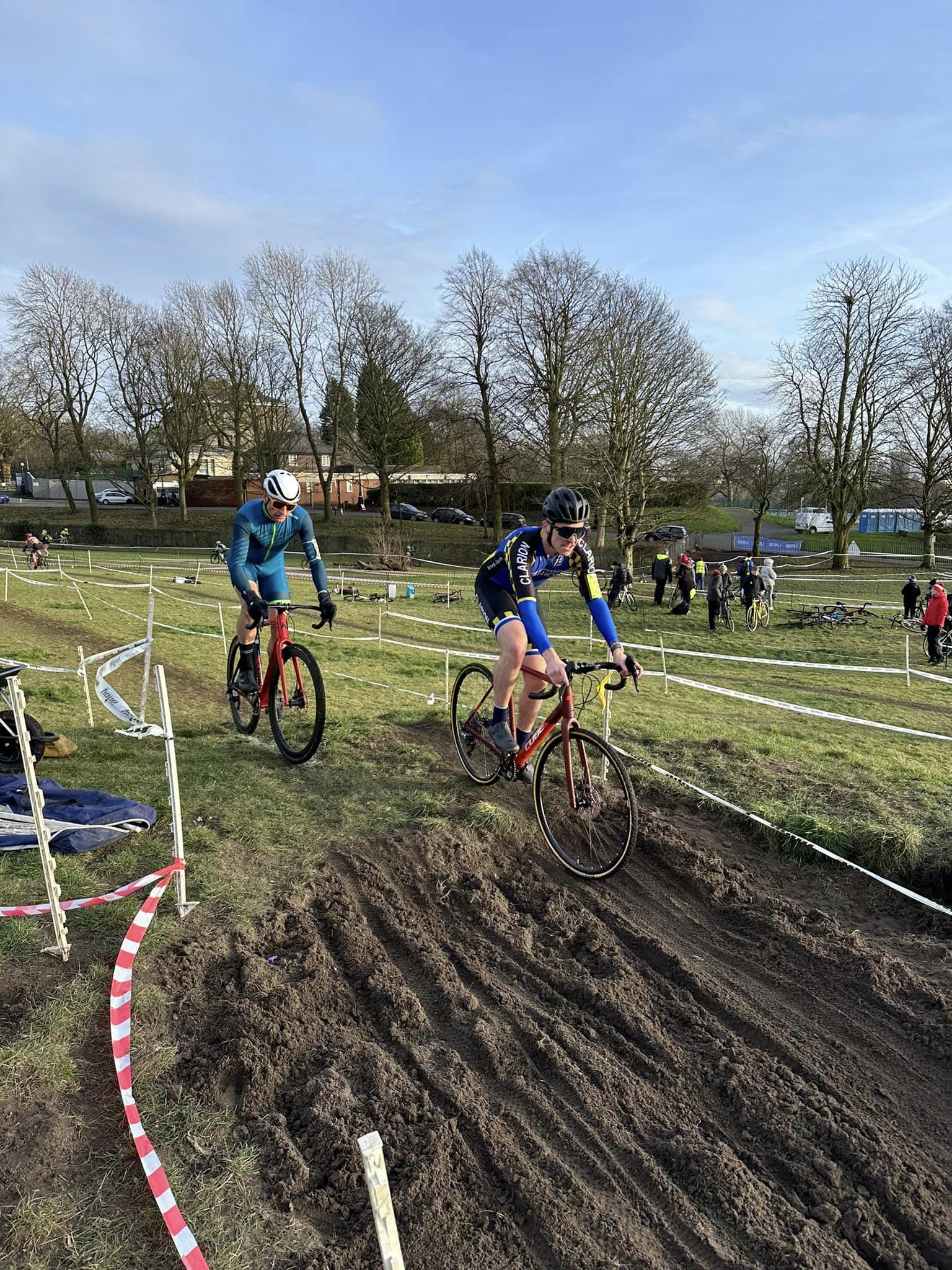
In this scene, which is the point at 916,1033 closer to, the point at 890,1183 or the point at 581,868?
the point at 890,1183

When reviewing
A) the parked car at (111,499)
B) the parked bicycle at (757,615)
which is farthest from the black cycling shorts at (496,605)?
the parked car at (111,499)

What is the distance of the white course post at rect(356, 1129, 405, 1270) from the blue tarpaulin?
3.71 metres

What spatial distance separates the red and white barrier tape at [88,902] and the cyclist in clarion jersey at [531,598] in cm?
257

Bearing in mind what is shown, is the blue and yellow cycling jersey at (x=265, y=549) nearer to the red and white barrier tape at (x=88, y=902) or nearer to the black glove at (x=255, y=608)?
the black glove at (x=255, y=608)

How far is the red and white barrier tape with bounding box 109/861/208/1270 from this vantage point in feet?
7.59

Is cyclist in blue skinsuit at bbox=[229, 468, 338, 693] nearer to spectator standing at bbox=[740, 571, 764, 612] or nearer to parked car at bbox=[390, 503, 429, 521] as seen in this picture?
spectator standing at bbox=[740, 571, 764, 612]

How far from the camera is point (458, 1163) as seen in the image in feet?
9.05

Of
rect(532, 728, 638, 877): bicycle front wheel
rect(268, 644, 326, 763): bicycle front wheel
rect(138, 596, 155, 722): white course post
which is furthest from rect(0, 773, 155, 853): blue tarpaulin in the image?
rect(532, 728, 638, 877): bicycle front wheel

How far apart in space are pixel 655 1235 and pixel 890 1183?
97 centimetres

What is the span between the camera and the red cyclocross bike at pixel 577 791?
16.1 ft

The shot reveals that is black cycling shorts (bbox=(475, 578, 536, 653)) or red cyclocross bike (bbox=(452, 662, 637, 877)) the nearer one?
red cyclocross bike (bbox=(452, 662, 637, 877))

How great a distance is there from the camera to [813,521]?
6078 centimetres

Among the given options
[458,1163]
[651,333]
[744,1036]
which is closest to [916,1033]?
[744,1036]

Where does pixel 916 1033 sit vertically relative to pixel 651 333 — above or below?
below
